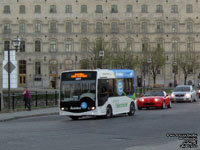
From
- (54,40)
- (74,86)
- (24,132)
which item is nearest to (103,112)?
(74,86)

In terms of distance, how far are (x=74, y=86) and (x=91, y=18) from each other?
72.5m

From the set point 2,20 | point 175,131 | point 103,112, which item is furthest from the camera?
point 2,20

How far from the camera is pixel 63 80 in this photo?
2955 cm

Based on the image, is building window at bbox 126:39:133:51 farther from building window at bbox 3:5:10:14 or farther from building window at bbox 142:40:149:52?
building window at bbox 3:5:10:14

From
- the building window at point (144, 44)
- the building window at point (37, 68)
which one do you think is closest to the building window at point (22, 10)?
the building window at point (37, 68)

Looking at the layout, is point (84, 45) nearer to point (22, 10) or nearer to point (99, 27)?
point (99, 27)

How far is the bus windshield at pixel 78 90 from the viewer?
28641 mm

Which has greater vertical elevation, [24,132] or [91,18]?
[91,18]

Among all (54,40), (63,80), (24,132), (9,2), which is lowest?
(24,132)

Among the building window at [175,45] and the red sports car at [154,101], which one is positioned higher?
the building window at [175,45]

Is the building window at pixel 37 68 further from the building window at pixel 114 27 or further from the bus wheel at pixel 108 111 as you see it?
the bus wheel at pixel 108 111

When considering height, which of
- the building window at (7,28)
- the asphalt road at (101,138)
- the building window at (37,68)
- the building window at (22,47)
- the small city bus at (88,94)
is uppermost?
the building window at (7,28)

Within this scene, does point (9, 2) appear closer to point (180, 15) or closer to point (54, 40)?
point (54, 40)

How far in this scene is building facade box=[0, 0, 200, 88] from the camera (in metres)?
99.9
